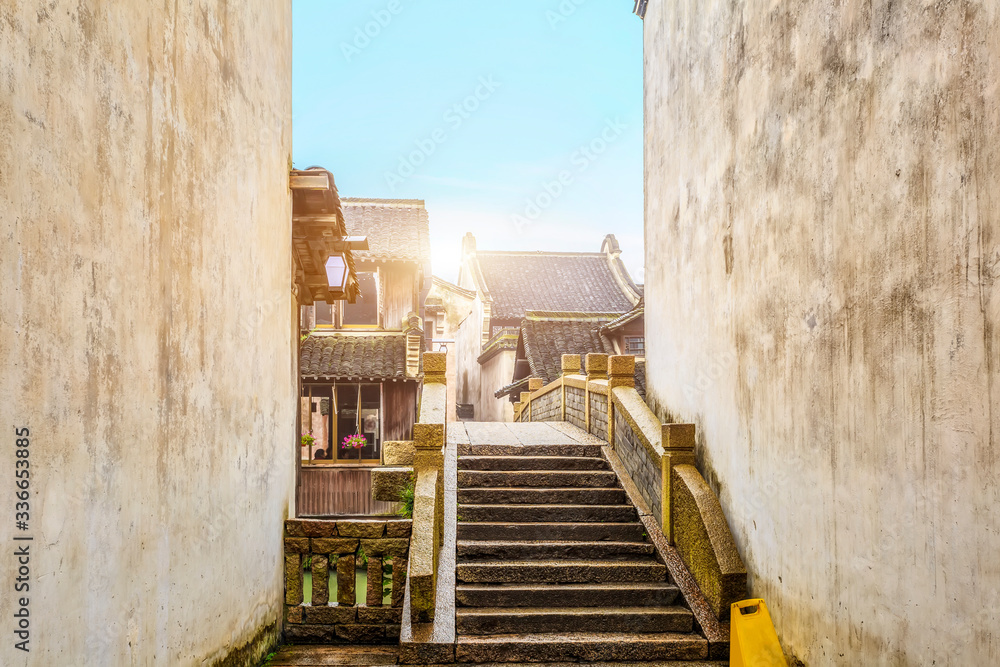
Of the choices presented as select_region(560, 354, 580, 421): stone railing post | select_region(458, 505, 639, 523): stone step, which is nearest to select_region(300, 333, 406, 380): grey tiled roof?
select_region(560, 354, 580, 421): stone railing post

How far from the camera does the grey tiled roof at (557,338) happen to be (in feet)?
61.8

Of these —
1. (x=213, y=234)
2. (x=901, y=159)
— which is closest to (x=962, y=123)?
(x=901, y=159)

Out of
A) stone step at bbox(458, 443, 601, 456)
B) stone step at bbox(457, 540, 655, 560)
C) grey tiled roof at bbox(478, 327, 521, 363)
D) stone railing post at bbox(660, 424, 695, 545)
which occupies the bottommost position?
stone step at bbox(457, 540, 655, 560)

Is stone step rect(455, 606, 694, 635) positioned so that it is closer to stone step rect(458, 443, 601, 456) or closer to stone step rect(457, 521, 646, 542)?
stone step rect(457, 521, 646, 542)

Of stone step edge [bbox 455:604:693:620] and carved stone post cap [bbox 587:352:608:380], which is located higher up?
carved stone post cap [bbox 587:352:608:380]

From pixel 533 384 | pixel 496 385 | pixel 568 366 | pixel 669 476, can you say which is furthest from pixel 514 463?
pixel 496 385

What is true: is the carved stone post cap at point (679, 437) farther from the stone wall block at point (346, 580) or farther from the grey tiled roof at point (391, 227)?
the grey tiled roof at point (391, 227)

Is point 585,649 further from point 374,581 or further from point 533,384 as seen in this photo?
point 533,384

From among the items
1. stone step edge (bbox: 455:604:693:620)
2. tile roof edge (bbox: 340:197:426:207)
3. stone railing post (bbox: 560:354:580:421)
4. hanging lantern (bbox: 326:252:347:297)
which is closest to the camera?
stone step edge (bbox: 455:604:693:620)

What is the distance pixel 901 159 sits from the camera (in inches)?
173

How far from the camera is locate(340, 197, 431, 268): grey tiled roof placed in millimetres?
18414

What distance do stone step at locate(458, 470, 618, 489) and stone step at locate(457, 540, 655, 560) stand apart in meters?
1.20

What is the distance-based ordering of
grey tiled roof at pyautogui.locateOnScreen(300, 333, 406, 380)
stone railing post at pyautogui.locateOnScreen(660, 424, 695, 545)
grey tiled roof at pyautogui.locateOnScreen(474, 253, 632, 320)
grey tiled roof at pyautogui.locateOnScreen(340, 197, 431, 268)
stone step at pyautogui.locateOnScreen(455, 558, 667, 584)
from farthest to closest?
grey tiled roof at pyautogui.locateOnScreen(474, 253, 632, 320)
grey tiled roof at pyautogui.locateOnScreen(340, 197, 431, 268)
grey tiled roof at pyautogui.locateOnScreen(300, 333, 406, 380)
stone railing post at pyautogui.locateOnScreen(660, 424, 695, 545)
stone step at pyautogui.locateOnScreen(455, 558, 667, 584)

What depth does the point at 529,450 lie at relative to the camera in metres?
9.82
